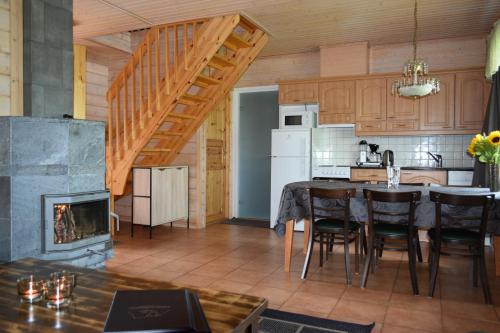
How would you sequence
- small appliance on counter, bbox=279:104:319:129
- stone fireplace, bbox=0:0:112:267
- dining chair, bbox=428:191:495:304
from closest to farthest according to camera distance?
1. stone fireplace, bbox=0:0:112:267
2. dining chair, bbox=428:191:495:304
3. small appliance on counter, bbox=279:104:319:129

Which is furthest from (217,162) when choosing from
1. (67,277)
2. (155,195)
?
(67,277)

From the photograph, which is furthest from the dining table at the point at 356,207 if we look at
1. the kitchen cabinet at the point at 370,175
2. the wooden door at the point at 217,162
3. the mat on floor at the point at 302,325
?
the wooden door at the point at 217,162

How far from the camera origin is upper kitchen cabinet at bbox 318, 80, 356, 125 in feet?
18.6

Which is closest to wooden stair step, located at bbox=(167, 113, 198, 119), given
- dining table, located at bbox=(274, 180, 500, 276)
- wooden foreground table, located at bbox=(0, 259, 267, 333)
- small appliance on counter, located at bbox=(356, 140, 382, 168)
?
dining table, located at bbox=(274, 180, 500, 276)

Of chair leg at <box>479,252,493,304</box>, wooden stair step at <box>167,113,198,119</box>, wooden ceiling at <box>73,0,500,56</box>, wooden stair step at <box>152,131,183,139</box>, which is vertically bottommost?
chair leg at <box>479,252,493,304</box>

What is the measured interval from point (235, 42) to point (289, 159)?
1.88 meters

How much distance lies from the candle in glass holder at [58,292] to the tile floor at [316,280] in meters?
1.75

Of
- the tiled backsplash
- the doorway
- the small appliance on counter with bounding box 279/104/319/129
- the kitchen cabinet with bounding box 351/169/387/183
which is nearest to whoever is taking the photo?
the kitchen cabinet with bounding box 351/169/387/183

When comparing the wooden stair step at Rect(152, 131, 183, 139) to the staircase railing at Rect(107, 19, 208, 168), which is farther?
the wooden stair step at Rect(152, 131, 183, 139)

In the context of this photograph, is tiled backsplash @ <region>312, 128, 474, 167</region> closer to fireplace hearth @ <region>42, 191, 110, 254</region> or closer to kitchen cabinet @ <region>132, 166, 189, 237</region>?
kitchen cabinet @ <region>132, 166, 189, 237</region>

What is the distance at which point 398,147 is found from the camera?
577 cm

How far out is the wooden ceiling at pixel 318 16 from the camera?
4.25 meters

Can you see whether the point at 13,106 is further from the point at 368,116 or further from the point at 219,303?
the point at 368,116

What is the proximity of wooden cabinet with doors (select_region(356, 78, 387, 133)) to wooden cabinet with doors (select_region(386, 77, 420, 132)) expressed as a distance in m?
0.07
